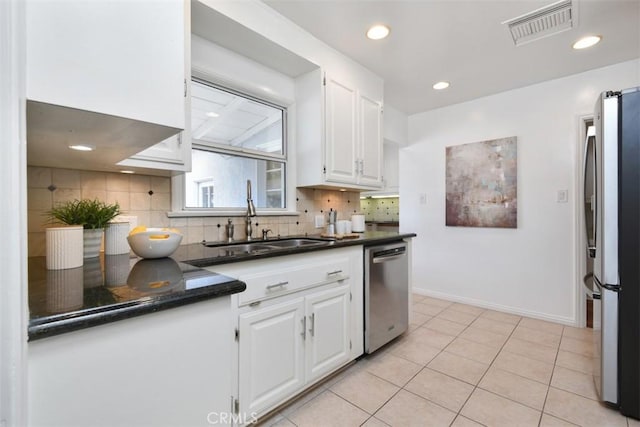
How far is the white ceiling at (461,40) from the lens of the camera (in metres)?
1.89

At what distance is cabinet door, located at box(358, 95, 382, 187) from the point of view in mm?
2660

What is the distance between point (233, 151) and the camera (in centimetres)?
220

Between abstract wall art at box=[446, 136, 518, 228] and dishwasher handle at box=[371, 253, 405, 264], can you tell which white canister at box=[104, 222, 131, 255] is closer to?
dishwasher handle at box=[371, 253, 405, 264]

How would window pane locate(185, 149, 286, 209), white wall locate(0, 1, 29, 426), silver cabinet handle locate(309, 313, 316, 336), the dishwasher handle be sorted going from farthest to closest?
the dishwasher handle
window pane locate(185, 149, 286, 209)
silver cabinet handle locate(309, 313, 316, 336)
white wall locate(0, 1, 29, 426)

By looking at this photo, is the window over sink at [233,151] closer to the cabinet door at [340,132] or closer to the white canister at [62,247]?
the cabinet door at [340,132]

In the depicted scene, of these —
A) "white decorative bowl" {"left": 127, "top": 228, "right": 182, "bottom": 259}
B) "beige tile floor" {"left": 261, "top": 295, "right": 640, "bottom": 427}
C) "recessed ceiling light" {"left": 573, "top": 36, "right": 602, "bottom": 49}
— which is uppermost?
"recessed ceiling light" {"left": 573, "top": 36, "right": 602, "bottom": 49}

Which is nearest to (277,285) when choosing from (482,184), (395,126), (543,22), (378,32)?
(378,32)

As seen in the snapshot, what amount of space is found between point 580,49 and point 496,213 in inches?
62.8

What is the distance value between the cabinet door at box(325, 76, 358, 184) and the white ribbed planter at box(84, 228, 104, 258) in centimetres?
153

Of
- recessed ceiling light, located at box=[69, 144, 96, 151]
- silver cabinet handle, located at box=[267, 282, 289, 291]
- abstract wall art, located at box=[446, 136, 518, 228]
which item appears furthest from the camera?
abstract wall art, located at box=[446, 136, 518, 228]

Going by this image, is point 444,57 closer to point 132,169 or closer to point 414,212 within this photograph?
point 414,212

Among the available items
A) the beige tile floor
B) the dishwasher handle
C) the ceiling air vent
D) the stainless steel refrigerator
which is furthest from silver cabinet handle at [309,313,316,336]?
the ceiling air vent

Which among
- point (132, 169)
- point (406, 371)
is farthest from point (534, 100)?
point (132, 169)

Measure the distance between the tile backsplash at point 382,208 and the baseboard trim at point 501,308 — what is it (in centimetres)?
189
